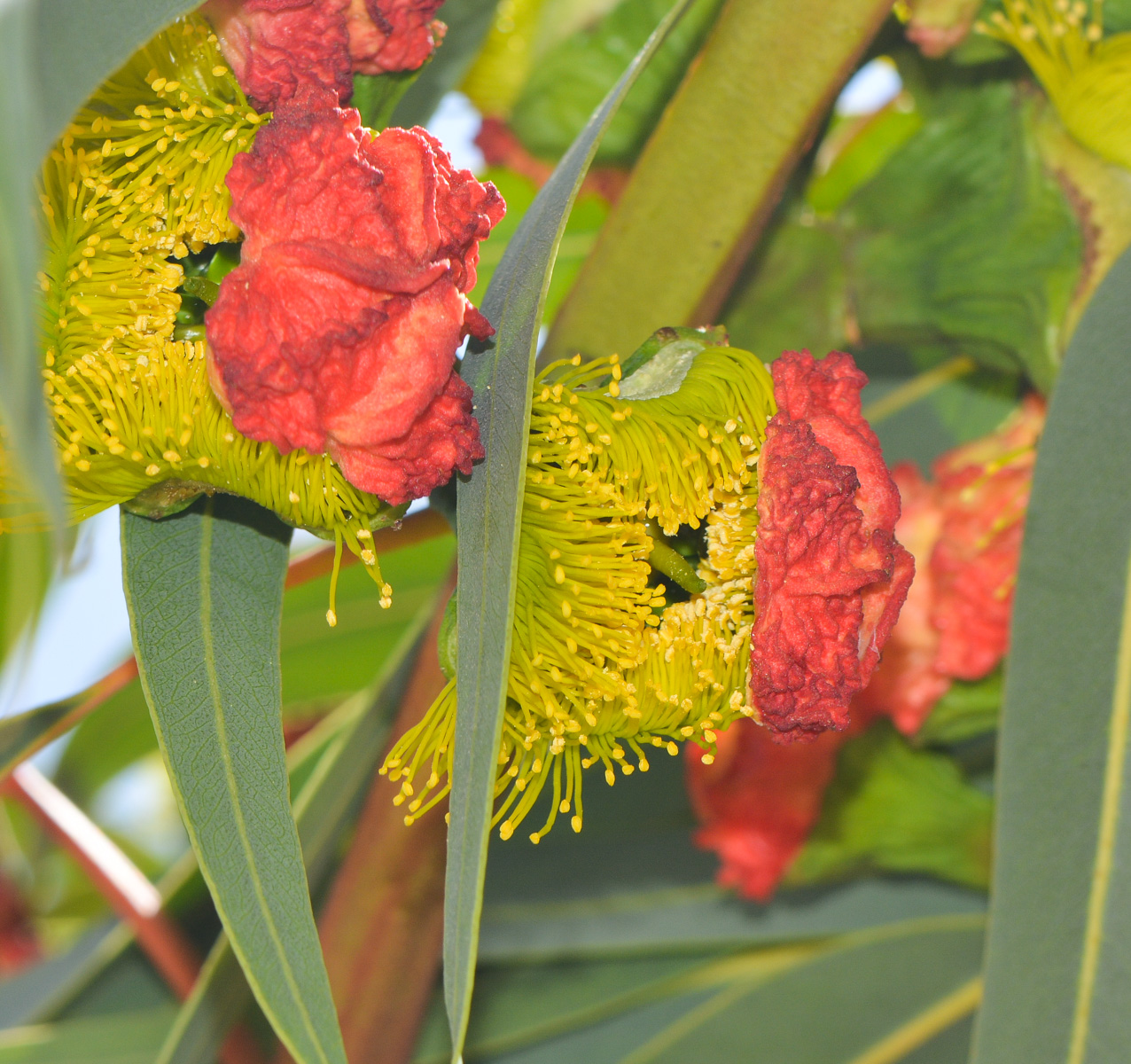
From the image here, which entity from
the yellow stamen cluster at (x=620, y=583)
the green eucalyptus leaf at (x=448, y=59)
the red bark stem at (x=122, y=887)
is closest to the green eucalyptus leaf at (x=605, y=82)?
the green eucalyptus leaf at (x=448, y=59)

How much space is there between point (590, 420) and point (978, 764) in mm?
755

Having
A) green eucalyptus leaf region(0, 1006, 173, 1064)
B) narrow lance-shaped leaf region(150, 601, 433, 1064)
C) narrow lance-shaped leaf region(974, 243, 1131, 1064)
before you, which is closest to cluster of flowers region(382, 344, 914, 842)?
narrow lance-shaped leaf region(974, 243, 1131, 1064)

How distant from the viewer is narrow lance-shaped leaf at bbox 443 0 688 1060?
0.41 m

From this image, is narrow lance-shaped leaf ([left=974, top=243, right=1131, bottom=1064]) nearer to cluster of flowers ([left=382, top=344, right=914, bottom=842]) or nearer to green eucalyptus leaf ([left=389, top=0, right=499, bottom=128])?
cluster of flowers ([left=382, top=344, right=914, bottom=842])

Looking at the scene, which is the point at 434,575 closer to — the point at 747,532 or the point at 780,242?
the point at 780,242

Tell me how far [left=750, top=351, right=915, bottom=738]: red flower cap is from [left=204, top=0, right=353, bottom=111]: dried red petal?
24cm

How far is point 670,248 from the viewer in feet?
2.45

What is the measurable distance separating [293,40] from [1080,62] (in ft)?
1.75

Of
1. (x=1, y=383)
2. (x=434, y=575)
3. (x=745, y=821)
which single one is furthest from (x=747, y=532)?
(x=434, y=575)

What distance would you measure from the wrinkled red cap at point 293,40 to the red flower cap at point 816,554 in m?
0.24

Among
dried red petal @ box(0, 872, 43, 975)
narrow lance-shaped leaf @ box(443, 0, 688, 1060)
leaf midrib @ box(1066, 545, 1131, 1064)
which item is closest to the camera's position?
narrow lance-shaped leaf @ box(443, 0, 688, 1060)

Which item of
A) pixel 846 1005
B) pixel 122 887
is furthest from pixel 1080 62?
pixel 122 887

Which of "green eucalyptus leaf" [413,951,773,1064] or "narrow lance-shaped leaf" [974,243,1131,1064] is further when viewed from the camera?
"green eucalyptus leaf" [413,951,773,1064]

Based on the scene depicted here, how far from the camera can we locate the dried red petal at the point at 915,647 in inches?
37.2
